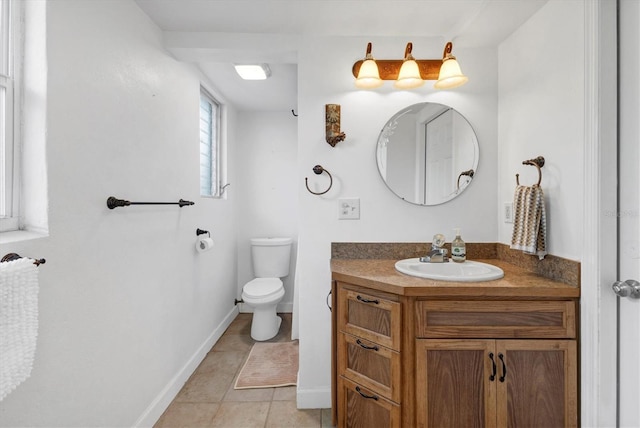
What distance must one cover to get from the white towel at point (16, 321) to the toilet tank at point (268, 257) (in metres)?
2.14

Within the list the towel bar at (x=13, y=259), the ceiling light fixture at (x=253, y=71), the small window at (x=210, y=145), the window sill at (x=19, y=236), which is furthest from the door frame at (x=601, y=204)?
the small window at (x=210, y=145)

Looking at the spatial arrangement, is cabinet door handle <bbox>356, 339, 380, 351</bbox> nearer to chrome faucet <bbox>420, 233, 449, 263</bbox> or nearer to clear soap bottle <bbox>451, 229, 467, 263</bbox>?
chrome faucet <bbox>420, 233, 449, 263</bbox>

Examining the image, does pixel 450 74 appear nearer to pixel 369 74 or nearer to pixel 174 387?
pixel 369 74

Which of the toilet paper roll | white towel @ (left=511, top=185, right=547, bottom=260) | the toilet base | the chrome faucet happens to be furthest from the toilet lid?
white towel @ (left=511, top=185, right=547, bottom=260)

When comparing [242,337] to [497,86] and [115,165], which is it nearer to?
[115,165]

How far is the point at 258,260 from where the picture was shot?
300 cm

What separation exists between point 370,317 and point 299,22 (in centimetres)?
161

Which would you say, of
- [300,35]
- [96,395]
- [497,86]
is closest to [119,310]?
[96,395]

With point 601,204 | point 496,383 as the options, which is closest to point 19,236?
point 496,383

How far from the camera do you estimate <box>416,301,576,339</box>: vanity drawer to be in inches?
48.1

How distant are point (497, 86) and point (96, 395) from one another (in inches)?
101

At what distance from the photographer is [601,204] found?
1153mm

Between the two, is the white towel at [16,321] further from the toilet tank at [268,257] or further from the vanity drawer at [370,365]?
the toilet tank at [268,257]

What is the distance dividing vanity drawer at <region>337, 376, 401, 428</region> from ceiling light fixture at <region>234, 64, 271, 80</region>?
2.07 meters
